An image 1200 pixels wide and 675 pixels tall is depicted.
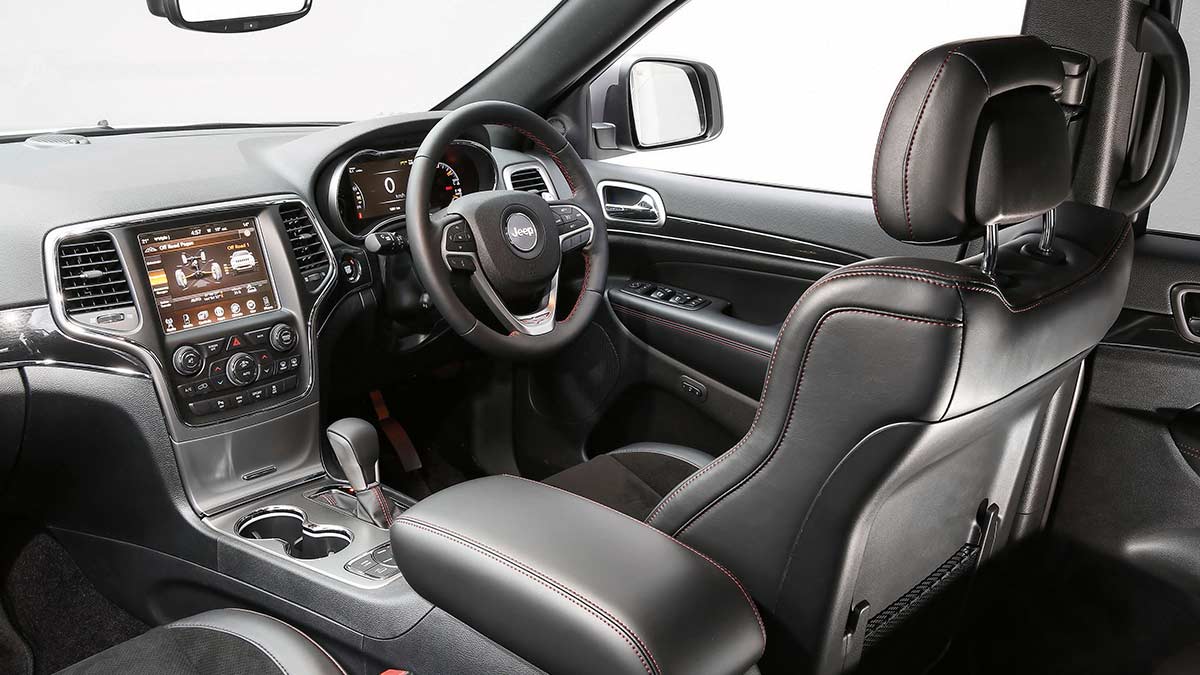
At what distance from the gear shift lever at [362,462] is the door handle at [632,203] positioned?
113 centimetres

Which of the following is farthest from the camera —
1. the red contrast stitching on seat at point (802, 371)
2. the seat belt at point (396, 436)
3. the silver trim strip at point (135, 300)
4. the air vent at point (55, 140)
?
the seat belt at point (396, 436)

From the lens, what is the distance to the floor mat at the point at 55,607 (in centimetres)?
224

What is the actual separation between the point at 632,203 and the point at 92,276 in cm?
151

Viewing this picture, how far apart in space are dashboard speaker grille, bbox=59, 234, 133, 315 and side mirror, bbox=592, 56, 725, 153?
148 cm

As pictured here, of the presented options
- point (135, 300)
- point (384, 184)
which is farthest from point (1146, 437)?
point (135, 300)

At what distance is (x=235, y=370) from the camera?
2092 mm

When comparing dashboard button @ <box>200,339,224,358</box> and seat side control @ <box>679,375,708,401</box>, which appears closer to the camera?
dashboard button @ <box>200,339,224,358</box>

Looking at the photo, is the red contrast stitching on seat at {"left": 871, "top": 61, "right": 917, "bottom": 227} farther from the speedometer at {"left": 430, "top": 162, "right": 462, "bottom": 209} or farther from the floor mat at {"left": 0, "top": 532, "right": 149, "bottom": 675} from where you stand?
the floor mat at {"left": 0, "top": 532, "right": 149, "bottom": 675}

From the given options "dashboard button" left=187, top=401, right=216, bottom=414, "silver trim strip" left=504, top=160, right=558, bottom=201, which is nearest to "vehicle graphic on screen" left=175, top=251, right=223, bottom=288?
"dashboard button" left=187, top=401, right=216, bottom=414

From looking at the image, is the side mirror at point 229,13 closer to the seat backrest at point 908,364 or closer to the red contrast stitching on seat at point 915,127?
the seat backrest at point 908,364

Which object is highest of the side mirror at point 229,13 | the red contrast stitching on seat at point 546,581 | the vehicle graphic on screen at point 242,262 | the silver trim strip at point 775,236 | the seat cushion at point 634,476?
the side mirror at point 229,13

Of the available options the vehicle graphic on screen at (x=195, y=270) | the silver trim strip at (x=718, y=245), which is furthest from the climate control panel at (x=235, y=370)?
the silver trim strip at (x=718, y=245)

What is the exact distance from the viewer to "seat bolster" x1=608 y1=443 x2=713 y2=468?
2.10 metres

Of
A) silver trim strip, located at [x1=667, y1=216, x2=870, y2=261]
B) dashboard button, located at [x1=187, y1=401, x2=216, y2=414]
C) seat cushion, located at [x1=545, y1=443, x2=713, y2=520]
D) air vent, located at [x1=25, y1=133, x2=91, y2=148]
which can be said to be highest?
air vent, located at [x1=25, y1=133, x2=91, y2=148]
